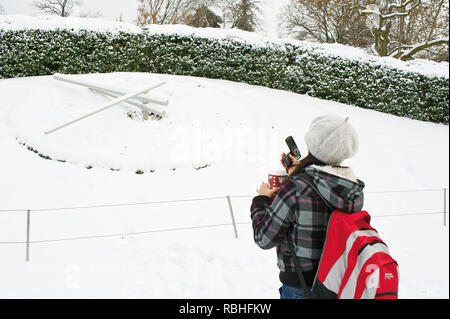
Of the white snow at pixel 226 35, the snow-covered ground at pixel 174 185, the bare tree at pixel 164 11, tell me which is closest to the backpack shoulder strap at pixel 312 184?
the snow-covered ground at pixel 174 185

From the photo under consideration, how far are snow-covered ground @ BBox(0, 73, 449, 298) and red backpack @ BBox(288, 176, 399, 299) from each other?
2.56 m

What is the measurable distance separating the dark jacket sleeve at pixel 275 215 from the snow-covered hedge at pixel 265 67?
8.94 metres

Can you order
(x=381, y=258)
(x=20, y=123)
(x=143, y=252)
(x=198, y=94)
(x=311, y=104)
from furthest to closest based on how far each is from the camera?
(x=311, y=104)
(x=198, y=94)
(x=20, y=123)
(x=143, y=252)
(x=381, y=258)

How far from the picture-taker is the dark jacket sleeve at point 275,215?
1.57 meters

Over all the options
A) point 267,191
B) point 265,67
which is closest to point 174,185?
point 267,191

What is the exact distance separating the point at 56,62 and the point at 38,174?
474 cm

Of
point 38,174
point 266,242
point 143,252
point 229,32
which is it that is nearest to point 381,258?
point 266,242

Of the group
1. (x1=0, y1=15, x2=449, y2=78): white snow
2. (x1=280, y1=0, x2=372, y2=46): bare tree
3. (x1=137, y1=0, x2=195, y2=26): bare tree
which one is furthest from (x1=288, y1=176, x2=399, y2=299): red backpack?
(x1=137, y1=0, x2=195, y2=26): bare tree

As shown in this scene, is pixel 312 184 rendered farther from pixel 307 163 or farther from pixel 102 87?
pixel 102 87

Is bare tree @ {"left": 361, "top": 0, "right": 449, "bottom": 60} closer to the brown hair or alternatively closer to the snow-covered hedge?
the snow-covered hedge

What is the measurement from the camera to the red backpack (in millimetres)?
1345

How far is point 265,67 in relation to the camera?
10.1m

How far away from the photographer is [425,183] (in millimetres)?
7133

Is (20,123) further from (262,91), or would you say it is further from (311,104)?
(311,104)
